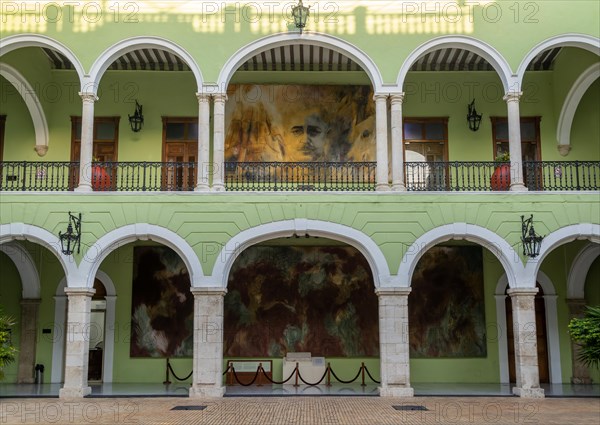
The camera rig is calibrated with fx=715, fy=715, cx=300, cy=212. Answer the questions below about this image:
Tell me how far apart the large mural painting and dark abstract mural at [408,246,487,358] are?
127 inches

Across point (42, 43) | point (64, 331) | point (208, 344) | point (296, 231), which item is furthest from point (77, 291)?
point (42, 43)

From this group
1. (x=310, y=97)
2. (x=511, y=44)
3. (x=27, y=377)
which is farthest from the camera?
(x=310, y=97)

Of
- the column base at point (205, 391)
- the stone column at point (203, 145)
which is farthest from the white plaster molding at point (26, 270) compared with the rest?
the column base at point (205, 391)

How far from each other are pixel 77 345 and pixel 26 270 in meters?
3.82

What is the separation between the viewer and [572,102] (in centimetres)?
1750

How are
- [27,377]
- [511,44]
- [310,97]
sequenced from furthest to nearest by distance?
[310,97] → [27,377] → [511,44]

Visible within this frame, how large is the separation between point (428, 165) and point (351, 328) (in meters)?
4.39

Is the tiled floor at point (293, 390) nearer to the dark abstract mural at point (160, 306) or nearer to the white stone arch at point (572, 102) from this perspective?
the dark abstract mural at point (160, 306)

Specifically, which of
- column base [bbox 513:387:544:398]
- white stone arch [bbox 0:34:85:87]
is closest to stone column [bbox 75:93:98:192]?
white stone arch [bbox 0:34:85:87]

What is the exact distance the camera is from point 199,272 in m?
14.9

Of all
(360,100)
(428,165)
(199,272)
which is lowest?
(199,272)

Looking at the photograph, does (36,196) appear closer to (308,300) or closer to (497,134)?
(308,300)

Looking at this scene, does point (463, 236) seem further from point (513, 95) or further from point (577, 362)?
point (577, 362)

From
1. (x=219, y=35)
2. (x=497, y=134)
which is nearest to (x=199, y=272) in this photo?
(x=219, y=35)
